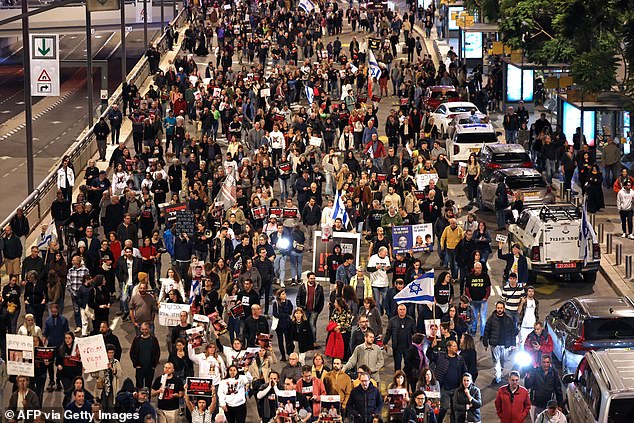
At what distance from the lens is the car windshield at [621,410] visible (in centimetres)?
2014

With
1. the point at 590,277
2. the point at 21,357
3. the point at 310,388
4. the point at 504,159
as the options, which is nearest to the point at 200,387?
the point at 310,388

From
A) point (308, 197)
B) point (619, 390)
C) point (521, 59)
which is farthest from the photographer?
point (521, 59)

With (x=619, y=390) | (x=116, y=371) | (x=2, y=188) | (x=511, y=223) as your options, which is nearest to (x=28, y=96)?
(x=2, y=188)

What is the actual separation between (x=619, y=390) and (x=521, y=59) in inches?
1406

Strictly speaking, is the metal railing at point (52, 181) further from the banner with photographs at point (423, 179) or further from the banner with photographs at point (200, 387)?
the banner with photographs at point (200, 387)

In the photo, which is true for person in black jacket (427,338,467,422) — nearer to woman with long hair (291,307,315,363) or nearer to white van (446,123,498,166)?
woman with long hair (291,307,315,363)

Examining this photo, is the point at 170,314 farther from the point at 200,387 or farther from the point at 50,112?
the point at 50,112

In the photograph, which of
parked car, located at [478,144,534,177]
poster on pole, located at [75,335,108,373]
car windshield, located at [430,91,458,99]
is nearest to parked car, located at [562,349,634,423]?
poster on pole, located at [75,335,108,373]

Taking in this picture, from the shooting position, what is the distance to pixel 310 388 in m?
22.5

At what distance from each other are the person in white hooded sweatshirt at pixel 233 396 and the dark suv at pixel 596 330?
559 cm

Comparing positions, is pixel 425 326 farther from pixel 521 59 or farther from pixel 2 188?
pixel 521 59

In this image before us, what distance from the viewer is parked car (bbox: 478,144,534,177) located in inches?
1603

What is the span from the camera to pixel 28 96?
135 feet

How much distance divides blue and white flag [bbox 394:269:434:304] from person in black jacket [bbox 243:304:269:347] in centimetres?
249
